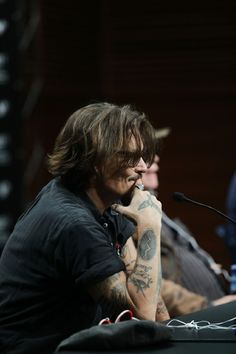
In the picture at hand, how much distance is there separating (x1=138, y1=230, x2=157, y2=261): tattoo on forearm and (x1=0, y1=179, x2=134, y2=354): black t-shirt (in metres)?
0.16

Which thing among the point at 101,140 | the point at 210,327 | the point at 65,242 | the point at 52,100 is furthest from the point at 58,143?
the point at 52,100

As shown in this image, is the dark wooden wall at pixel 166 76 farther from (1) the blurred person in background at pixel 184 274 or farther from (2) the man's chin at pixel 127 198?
(2) the man's chin at pixel 127 198

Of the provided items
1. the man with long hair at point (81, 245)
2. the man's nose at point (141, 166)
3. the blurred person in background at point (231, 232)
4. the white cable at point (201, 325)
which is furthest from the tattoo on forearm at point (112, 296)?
the blurred person in background at point (231, 232)

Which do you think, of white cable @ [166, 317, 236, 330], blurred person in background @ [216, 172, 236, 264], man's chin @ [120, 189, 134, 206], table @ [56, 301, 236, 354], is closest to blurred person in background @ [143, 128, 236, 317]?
blurred person in background @ [216, 172, 236, 264]

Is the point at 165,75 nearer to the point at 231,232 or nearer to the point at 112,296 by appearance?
the point at 231,232

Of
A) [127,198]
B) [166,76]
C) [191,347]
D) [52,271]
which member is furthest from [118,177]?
[166,76]

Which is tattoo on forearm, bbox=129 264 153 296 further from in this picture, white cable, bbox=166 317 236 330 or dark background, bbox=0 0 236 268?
dark background, bbox=0 0 236 268

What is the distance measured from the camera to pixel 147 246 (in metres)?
2.81

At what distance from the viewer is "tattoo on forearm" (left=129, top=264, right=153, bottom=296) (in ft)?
8.94

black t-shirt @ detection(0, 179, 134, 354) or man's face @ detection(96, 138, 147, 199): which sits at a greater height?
man's face @ detection(96, 138, 147, 199)

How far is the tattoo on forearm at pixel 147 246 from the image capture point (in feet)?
9.18

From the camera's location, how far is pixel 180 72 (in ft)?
22.1

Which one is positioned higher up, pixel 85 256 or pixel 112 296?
pixel 85 256

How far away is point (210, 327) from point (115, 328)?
42 centimetres
